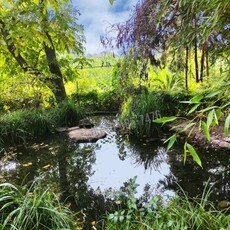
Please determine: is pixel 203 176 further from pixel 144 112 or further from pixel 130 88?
pixel 144 112

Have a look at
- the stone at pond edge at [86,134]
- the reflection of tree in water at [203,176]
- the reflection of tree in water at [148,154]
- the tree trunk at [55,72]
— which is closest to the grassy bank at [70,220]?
the reflection of tree in water at [203,176]

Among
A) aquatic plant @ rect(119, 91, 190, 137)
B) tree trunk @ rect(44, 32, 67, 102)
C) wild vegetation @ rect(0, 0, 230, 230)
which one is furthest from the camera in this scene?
tree trunk @ rect(44, 32, 67, 102)

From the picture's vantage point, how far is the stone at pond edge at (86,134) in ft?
18.1

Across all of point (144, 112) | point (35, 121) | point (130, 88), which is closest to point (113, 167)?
point (130, 88)

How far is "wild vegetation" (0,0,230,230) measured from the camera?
1770 millimetres

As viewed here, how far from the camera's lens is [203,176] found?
3227 millimetres

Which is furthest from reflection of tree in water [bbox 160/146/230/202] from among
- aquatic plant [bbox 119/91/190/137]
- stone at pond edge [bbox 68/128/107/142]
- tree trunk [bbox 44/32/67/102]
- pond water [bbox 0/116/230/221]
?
tree trunk [bbox 44/32/67/102]

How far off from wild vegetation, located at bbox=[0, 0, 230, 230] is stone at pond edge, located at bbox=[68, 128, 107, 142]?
0.59m

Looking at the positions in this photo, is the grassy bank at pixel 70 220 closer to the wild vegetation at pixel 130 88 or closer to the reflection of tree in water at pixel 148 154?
the wild vegetation at pixel 130 88

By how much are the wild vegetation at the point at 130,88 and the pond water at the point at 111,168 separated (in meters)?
0.26

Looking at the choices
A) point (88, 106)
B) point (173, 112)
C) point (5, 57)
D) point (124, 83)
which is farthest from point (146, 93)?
point (5, 57)

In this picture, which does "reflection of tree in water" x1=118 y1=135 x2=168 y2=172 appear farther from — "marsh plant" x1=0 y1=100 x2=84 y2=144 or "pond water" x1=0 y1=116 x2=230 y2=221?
"marsh plant" x1=0 y1=100 x2=84 y2=144

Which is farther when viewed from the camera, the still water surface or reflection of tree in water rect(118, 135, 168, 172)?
reflection of tree in water rect(118, 135, 168, 172)

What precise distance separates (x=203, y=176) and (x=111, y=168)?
130 centimetres
